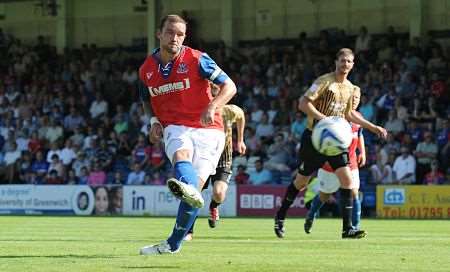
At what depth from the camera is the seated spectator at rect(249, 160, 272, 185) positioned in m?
29.3

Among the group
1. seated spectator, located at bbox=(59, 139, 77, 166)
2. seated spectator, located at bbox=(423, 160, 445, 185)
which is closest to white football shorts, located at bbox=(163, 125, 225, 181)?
seated spectator, located at bbox=(423, 160, 445, 185)

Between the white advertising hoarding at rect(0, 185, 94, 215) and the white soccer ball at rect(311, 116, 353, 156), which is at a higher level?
the white soccer ball at rect(311, 116, 353, 156)

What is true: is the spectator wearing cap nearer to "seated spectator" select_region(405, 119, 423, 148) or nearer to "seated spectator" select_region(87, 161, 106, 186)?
"seated spectator" select_region(405, 119, 423, 148)

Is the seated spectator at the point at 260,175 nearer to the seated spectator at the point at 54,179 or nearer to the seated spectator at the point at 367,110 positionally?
the seated spectator at the point at 367,110

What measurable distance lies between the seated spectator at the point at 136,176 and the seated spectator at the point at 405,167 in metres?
7.49

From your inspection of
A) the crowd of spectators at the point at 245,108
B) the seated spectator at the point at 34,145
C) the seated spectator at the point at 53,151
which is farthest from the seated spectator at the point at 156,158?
the seated spectator at the point at 34,145

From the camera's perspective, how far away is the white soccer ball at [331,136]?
1358 centimetres

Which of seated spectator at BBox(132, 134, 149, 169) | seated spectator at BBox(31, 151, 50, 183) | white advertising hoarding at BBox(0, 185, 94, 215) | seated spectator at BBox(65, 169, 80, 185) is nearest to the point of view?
white advertising hoarding at BBox(0, 185, 94, 215)

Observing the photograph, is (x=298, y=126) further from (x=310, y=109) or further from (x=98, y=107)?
(x=310, y=109)

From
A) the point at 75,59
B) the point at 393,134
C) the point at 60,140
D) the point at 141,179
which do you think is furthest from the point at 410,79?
the point at 75,59

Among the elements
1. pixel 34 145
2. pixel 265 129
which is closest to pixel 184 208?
pixel 265 129

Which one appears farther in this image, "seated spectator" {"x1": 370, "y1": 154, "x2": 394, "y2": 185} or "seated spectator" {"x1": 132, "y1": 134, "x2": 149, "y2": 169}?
"seated spectator" {"x1": 132, "y1": 134, "x2": 149, "y2": 169}

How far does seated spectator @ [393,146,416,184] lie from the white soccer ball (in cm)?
1387

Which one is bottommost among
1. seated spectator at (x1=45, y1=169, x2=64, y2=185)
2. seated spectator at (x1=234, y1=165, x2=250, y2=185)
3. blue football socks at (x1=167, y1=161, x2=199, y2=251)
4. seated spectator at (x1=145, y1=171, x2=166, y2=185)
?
seated spectator at (x1=45, y1=169, x2=64, y2=185)
